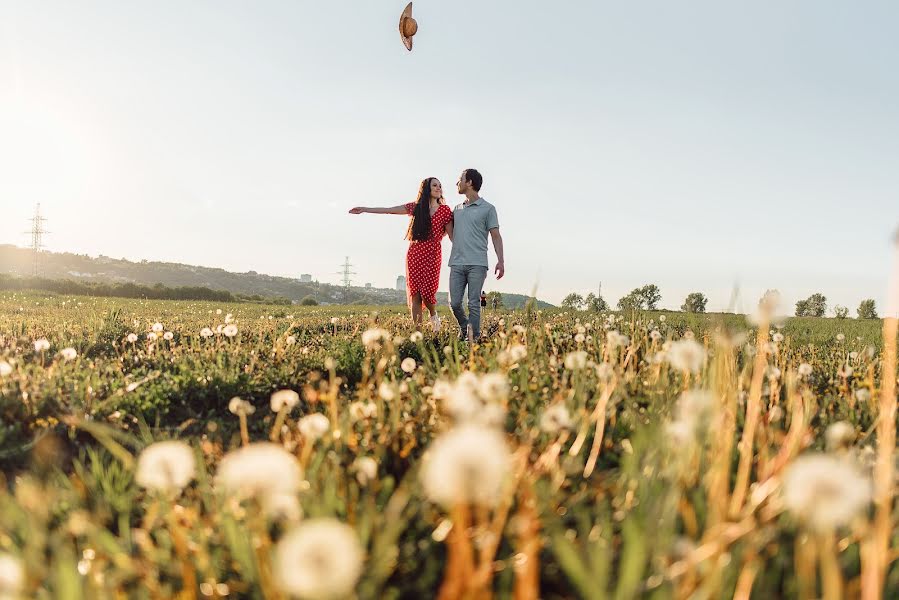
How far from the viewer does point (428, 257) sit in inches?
387

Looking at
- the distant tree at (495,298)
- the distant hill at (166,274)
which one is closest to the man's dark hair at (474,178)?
the distant tree at (495,298)

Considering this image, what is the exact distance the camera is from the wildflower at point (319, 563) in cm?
119

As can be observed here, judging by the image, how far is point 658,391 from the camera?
3.73m

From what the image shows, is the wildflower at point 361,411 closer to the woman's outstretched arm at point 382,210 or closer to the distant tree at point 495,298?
the woman's outstretched arm at point 382,210

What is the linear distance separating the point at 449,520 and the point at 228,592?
2.37 ft

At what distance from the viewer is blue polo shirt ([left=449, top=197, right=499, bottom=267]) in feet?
29.8

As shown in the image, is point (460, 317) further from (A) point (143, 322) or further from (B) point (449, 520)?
(B) point (449, 520)

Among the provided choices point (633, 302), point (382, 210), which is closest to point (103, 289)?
point (382, 210)

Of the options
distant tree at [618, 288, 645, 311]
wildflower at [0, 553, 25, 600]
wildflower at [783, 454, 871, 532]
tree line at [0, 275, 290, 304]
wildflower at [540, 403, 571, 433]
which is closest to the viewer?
wildflower at [783, 454, 871, 532]

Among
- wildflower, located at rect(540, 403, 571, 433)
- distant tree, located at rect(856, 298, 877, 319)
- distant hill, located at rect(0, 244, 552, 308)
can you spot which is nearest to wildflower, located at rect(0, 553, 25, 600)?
wildflower, located at rect(540, 403, 571, 433)

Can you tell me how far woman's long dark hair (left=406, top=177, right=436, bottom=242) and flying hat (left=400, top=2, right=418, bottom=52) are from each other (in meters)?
2.16

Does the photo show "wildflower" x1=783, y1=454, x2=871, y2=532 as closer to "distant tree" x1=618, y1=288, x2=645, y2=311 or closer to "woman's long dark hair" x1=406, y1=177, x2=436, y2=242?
"distant tree" x1=618, y1=288, x2=645, y2=311

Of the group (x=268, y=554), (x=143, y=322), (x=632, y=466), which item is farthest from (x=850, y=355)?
(x=143, y=322)

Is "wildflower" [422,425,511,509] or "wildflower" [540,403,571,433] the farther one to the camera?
"wildflower" [540,403,571,433]
